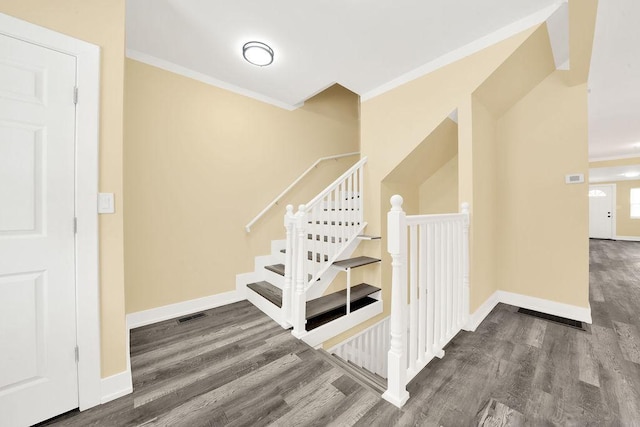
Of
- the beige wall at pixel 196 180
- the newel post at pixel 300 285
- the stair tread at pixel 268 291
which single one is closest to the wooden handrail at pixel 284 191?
the beige wall at pixel 196 180

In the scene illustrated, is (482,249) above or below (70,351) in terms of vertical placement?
above

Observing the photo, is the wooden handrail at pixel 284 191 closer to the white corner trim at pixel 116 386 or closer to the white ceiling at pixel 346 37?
the white ceiling at pixel 346 37

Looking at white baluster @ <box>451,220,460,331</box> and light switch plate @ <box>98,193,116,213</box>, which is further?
white baluster @ <box>451,220,460,331</box>

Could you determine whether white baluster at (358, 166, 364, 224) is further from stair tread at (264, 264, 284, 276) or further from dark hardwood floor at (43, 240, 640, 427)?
dark hardwood floor at (43, 240, 640, 427)

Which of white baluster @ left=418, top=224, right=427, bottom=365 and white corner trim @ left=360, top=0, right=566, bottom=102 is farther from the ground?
white corner trim @ left=360, top=0, right=566, bottom=102

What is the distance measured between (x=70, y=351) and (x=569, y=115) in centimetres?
455

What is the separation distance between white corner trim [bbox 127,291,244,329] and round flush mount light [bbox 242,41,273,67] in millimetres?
2616

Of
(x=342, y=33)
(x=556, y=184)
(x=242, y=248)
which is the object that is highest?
(x=342, y=33)

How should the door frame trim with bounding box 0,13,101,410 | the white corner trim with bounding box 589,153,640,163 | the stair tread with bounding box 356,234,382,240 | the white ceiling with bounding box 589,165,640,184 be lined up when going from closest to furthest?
the door frame trim with bounding box 0,13,101,410 → the stair tread with bounding box 356,234,382,240 → the white corner trim with bounding box 589,153,640,163 → the white ceiling with bounding box 589,165,640,184

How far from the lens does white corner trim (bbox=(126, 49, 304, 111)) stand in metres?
2.40

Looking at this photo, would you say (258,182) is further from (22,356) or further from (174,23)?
(22,356)

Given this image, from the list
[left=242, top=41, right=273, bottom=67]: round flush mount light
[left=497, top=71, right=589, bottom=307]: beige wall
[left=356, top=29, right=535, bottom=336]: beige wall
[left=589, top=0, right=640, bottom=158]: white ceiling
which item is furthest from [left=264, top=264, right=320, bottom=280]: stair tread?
[left=589, top=0, right=640, bottom=158]: white ceiling

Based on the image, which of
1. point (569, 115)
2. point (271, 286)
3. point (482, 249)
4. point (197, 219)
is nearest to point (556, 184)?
point (569, 115)

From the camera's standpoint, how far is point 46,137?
1299 mm
